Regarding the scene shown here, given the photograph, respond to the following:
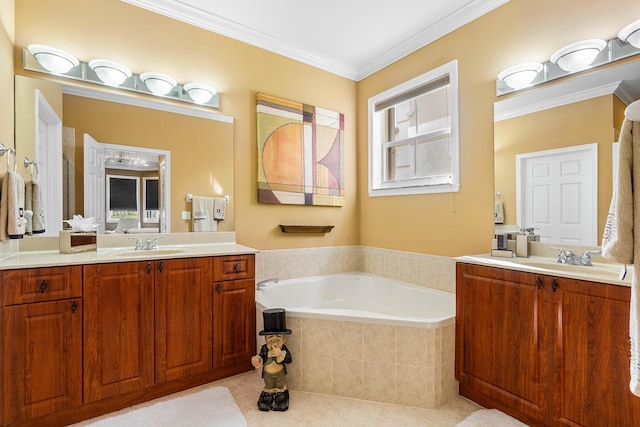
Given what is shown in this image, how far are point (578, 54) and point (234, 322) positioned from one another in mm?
2849

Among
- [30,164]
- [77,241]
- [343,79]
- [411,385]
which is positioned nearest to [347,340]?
[411,385]

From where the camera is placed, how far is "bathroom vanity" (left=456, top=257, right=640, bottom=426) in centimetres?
138

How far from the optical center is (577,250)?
193cm

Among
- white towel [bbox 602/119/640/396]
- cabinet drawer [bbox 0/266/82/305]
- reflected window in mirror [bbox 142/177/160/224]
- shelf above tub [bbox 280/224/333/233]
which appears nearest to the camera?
white towel [bbox 602/119/640/396]

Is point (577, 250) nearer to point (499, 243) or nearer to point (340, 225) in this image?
point (499, 243)

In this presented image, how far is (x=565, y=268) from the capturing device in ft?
5.86

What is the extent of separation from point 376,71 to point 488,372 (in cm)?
293

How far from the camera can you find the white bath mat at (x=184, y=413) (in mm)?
1750

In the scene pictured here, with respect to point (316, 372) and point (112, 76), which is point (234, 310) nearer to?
point (316, 372)

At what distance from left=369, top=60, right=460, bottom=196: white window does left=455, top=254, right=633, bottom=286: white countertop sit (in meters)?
0.85

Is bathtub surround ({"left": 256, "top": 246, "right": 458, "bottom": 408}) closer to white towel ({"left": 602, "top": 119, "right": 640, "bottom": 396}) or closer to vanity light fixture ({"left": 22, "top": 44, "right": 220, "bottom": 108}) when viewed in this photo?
white towel ({"left": 602, "top": 119, "right": 640, "bottom": 396})

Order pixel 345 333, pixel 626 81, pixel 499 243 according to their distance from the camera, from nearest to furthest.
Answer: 1. pixel 626 81
2. pixel 345 333
3. pixel 499 243

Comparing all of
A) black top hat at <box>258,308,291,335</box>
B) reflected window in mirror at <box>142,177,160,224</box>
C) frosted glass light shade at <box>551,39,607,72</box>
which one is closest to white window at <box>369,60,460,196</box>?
frosted glass light shade at <box>551,39,607,72</box>

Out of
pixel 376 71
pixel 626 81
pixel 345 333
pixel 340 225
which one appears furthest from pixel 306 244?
pixel 626 81
